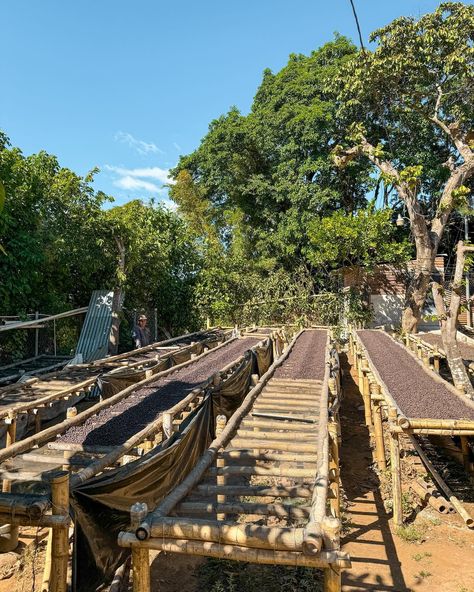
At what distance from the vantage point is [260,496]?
12.1 ft

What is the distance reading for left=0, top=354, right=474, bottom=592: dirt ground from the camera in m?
4.02

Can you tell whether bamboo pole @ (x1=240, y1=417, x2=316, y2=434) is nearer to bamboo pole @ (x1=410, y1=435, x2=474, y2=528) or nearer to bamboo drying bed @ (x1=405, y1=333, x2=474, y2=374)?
bamboo pole @ (x1=410, y1=435, x2=474, y2=528)

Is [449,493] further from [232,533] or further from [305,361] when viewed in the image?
[232,533]

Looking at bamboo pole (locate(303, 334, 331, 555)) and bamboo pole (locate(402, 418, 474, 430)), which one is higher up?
bamboo pole (locate(303, 334, 331, 555))

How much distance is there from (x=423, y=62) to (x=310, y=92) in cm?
536

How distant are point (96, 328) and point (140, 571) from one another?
9513mm

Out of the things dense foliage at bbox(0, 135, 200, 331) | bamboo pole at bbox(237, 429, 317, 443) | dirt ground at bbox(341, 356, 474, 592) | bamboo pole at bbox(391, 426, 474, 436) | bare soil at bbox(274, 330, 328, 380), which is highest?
dense foliage at bbox(0, 135, 200, 331)

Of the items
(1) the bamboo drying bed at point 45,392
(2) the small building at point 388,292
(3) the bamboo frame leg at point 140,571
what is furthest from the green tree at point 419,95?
(3) the bamboo frame leg at point 140,571

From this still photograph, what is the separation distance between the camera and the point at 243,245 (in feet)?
70.9

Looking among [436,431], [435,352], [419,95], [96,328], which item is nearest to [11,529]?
[436,431]

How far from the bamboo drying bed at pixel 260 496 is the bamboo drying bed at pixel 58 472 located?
0.49 meters

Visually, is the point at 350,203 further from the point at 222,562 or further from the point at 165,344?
the point at 222,562

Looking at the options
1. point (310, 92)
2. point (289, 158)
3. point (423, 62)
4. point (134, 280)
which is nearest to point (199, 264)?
point (134, 280)

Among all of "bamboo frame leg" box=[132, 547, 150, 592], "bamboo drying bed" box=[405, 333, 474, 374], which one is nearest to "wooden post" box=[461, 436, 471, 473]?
"bamboo drying bed" box=[405, 333, 474, 374]
